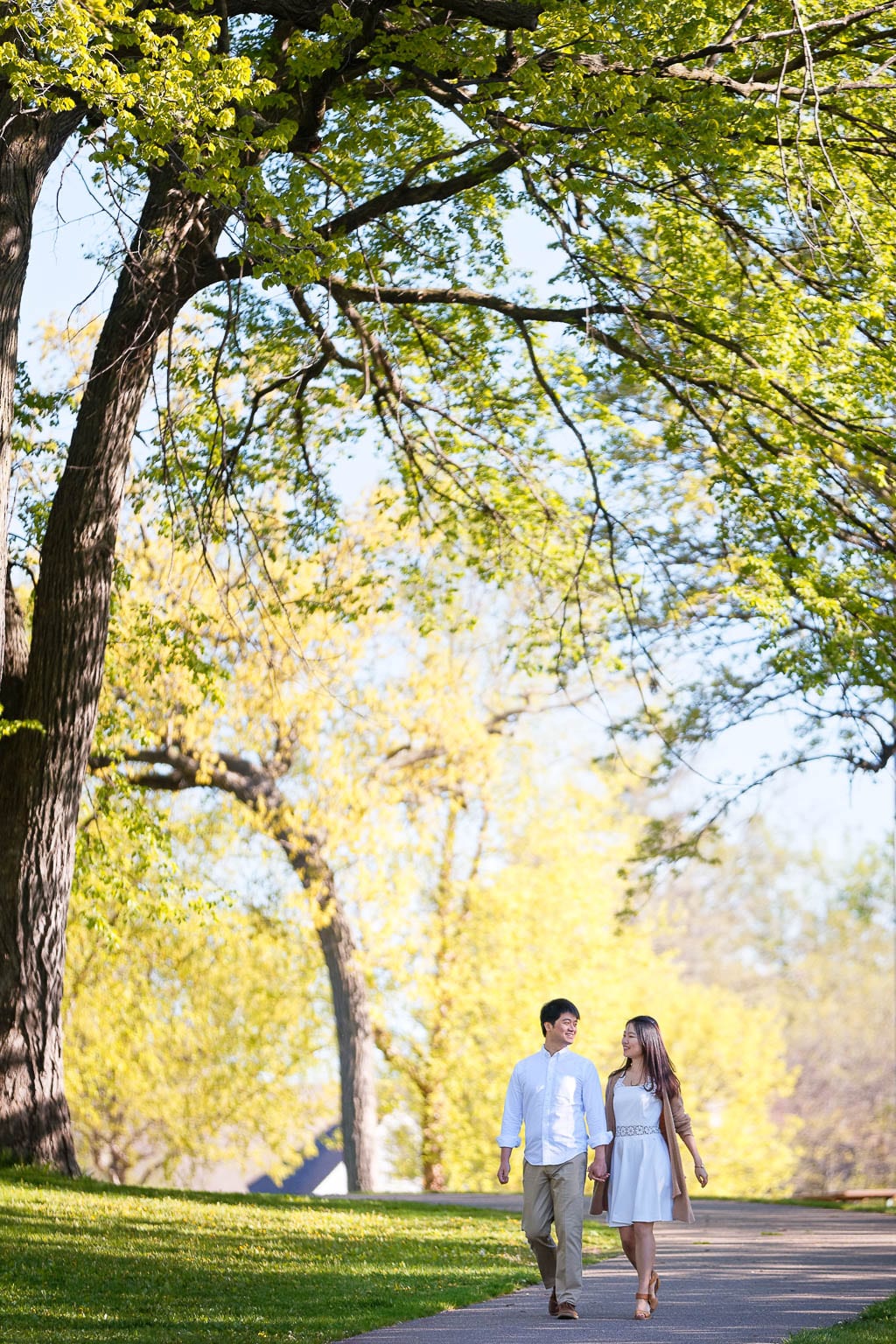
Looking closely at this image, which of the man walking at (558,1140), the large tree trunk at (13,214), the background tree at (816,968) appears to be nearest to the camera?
the man walking at (558,1140)

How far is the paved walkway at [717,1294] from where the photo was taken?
709cm

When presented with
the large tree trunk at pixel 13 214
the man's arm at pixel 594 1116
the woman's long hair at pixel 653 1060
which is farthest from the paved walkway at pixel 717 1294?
the large tree trunk at pixel 13 214

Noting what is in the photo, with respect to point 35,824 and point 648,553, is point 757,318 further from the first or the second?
point 35,824

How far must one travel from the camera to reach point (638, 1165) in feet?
25.6

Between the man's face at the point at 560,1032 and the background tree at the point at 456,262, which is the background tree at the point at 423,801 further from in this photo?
the man's face at the point at 560,1032

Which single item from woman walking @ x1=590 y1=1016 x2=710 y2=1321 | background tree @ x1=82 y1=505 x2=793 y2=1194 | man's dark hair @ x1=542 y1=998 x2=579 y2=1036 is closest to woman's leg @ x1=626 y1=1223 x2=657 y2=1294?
woman walking @ x1=590 y1=1016 x2=710 y2=1321

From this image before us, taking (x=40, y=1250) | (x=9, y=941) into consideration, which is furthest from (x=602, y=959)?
(x=40, y=1250)

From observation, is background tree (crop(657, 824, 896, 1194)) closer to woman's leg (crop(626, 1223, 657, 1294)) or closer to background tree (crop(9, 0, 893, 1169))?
background tree (crop(9, 0, 893, 1169))

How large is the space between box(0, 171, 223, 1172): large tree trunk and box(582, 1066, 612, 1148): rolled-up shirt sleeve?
22.2ft

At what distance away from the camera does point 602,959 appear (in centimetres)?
3077

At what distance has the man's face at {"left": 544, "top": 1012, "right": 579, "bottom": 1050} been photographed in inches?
307

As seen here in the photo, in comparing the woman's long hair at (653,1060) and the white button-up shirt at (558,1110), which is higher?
the woman's long hair at (653,1060)

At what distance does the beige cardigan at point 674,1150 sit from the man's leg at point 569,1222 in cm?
16

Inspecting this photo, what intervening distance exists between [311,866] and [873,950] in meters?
36.8
